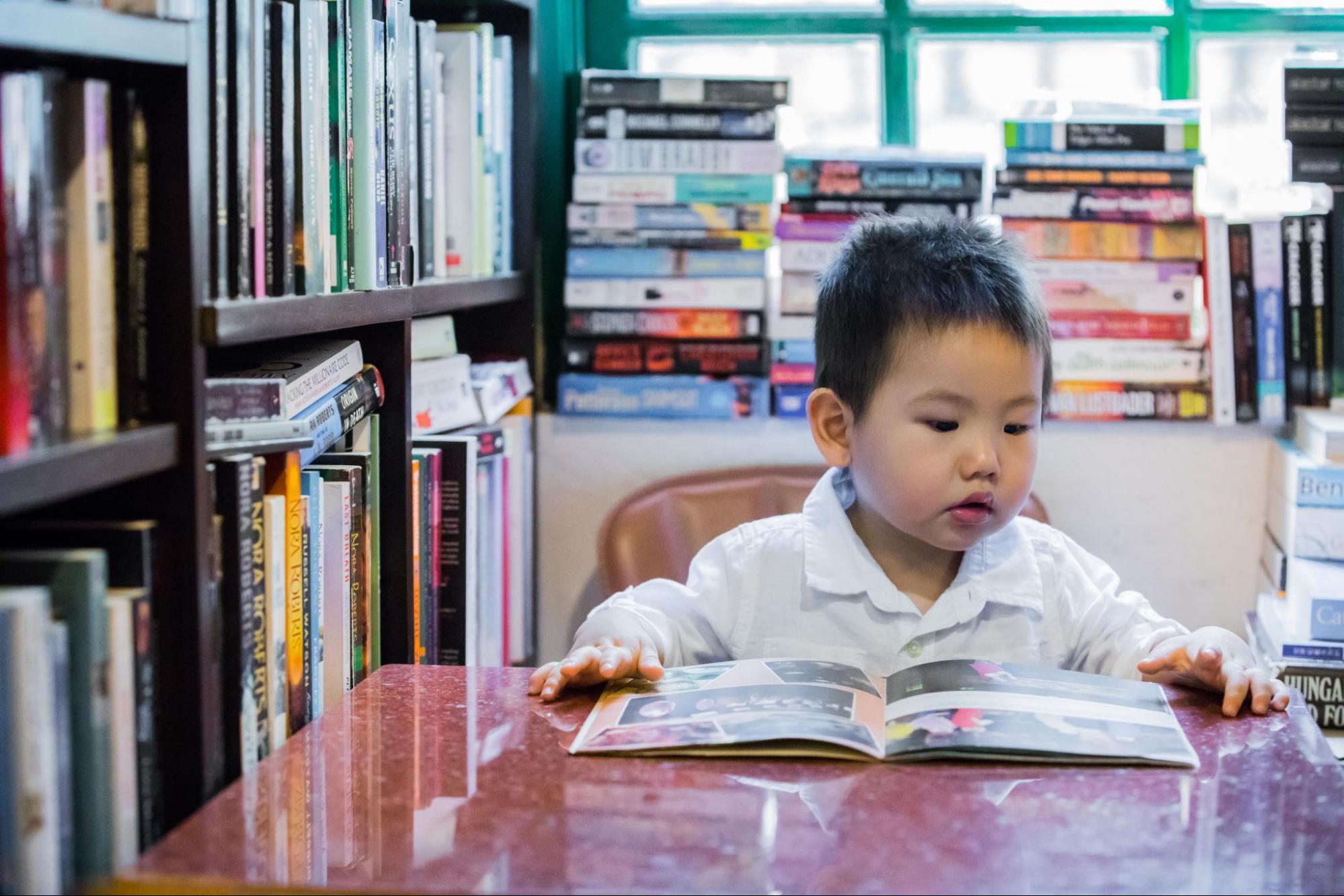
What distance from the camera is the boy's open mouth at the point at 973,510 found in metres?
1.38

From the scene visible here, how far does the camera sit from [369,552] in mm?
1414

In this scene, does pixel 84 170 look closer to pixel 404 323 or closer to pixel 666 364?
pixel 404 323

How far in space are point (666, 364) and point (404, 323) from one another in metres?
0.74

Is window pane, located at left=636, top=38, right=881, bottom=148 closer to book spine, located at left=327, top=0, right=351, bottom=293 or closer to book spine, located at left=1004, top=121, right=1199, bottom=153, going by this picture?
book spine, located at left=1004, top=121, right=1199, bottom=153

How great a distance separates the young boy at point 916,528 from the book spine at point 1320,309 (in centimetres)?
71

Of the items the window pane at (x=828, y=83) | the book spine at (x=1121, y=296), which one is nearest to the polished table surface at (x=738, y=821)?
the book spine at (x=1121, y=296)

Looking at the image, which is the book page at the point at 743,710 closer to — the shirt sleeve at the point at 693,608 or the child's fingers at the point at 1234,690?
the shirt sleeve at the point at 693,608

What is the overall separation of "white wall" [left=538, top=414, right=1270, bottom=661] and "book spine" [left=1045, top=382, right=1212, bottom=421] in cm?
2

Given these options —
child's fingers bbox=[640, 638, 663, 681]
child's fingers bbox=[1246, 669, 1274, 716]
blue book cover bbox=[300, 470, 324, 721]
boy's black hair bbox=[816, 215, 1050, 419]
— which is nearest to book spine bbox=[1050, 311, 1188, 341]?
boy's black hair bbox=[816, 215, 1050, 419]

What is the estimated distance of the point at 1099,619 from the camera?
4.74 feet

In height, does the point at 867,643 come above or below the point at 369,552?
below

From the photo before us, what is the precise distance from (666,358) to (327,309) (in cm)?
98

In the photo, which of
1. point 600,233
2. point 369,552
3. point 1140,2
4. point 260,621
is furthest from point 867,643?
point 1140,2

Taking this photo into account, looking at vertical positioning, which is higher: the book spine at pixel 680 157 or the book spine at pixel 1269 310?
the book spine at pixel 680 157
